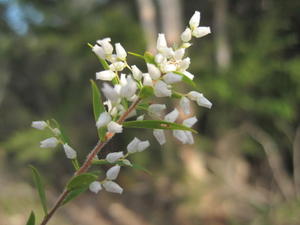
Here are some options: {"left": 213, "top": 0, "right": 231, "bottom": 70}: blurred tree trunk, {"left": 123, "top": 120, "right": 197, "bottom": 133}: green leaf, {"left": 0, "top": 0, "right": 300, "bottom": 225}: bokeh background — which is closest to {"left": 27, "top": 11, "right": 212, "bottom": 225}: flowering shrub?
{"left": 123, "top": 120, "right": 197, "bottom": 133}: green leaf

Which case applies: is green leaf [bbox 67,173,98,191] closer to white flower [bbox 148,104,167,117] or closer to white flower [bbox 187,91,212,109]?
white flower [bbox 148,104,167,117]

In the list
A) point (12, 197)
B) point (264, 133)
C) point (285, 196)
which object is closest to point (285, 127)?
point (264, 133)

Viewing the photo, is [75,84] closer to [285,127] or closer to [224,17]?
[224,17]

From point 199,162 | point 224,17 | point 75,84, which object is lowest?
point 199,162

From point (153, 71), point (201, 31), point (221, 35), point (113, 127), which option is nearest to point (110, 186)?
point (113, 127)

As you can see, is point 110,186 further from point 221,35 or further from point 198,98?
Answer: point 221,35

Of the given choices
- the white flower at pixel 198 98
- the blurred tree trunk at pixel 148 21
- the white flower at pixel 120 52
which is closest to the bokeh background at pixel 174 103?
the blurred tree trunk at pixel 148 21
